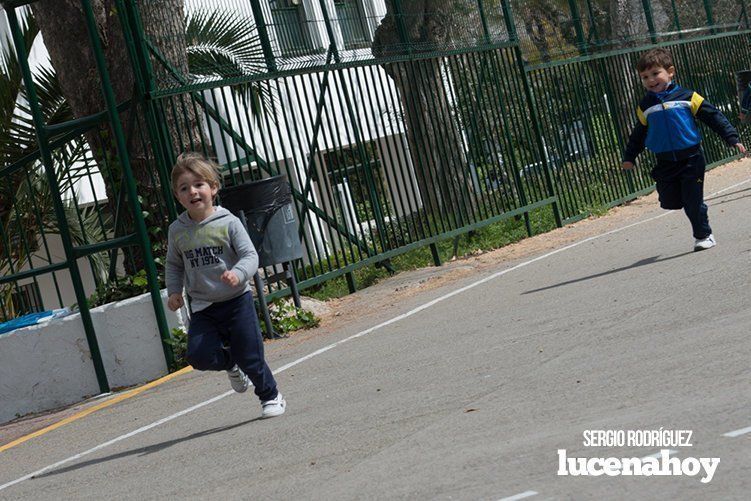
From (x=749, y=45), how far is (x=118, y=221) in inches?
641

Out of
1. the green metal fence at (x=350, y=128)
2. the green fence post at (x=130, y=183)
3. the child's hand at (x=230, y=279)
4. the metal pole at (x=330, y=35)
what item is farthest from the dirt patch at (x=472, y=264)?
the child's hand at (x=230, y=279)

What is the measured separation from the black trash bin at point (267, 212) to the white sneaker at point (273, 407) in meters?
3.88

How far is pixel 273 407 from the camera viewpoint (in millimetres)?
7641

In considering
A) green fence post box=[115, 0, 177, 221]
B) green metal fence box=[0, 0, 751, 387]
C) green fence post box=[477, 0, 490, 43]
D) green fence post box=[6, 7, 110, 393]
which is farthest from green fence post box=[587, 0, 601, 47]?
green fence post box=[6, 7, 110, 393]

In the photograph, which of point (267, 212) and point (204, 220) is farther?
point (267, 212)

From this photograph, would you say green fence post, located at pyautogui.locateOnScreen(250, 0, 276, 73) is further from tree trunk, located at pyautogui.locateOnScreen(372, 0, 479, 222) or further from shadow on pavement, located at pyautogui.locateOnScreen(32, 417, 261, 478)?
shadow on pavement, located at pyautogui.locateOnScreen(32, 417, 261, 478)

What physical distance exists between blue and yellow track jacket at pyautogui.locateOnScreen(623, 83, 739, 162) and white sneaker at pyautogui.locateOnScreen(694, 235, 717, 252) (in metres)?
0.85

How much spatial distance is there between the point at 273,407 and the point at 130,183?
4320 millimetres

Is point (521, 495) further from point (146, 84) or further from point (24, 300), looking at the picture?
point (24, 300)

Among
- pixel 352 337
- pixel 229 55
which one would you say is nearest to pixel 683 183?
pixel 352 337

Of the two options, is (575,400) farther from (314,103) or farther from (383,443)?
(314,103)

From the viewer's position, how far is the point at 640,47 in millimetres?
19812

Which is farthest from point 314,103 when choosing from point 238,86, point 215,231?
point 215,231

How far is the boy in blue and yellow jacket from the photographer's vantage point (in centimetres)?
1122
